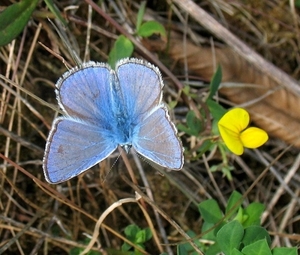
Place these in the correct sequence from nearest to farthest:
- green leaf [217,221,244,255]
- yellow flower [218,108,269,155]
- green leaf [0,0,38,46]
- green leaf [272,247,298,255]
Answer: green leaf [272,247,298,255] < green leaf [217,221,244,255] < yellow flower [218,108,269,155] < green leaf [0,0,38,46]

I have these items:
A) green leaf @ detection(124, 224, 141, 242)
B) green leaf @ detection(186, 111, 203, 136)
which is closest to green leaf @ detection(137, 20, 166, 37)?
green leaf @ detection(186, 111, 203, 136)

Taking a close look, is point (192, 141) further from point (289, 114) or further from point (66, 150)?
point (66, 150)

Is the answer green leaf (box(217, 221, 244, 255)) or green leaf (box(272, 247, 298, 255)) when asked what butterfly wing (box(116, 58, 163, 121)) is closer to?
green leaf (box(217, 221, 244, 255))

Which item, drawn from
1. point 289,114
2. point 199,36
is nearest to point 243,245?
point 289,114

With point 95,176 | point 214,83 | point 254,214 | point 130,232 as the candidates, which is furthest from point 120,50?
point 254,214

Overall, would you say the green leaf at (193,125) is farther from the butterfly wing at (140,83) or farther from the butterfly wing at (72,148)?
the butterfly wing at (72,148)

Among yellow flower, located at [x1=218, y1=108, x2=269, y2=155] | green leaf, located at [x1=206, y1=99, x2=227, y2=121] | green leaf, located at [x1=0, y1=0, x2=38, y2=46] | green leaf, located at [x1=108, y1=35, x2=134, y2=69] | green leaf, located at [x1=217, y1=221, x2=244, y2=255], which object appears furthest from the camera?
green leaf, located at [x1=108, y1=35, x2=134, y2=69]
